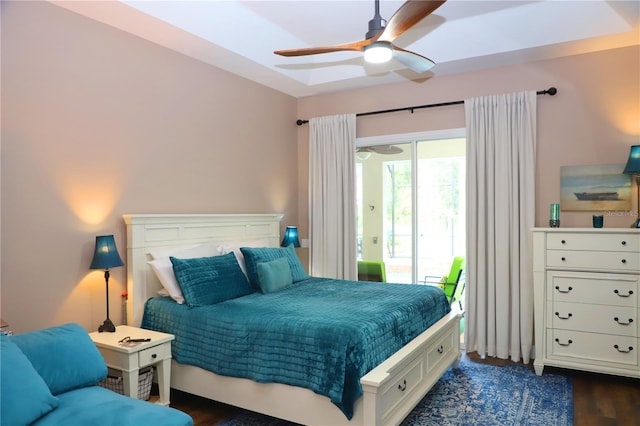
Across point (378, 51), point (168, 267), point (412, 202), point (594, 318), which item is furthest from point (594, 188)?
point (168, 267)

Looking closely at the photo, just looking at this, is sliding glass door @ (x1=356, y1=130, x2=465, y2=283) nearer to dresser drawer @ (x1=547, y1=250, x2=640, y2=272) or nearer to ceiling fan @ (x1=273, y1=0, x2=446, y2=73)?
dresser drawer @ (x1=547, y1=250, x2=640, y2=272)

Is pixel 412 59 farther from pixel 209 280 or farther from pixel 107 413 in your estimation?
pixel 107 413

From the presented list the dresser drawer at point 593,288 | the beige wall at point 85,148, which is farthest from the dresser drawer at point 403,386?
the beige wall at point 85,148

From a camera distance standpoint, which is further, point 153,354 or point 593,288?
point 593,288

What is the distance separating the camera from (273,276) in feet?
12.0

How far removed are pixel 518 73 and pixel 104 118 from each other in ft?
11.9

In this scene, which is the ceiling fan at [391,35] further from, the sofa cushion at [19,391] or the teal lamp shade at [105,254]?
the sofa cushion at [19,391]

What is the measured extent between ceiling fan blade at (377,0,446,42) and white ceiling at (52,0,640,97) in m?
1.19

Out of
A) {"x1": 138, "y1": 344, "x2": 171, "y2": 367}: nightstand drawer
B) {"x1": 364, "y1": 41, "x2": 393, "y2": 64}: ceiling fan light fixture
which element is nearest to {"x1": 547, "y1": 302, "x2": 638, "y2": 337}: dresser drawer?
{"x1": 364, "y1": 41, "x2": 393, "y2": 64}: ceiling fan light fixture

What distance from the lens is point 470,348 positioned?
432 centimetres

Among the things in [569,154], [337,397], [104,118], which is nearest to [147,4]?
[104,118]

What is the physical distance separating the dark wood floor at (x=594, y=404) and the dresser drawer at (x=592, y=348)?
0.20 metres

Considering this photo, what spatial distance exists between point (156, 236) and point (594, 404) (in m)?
3.43

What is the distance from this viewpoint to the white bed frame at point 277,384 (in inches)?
97.5
